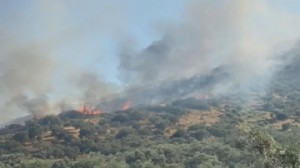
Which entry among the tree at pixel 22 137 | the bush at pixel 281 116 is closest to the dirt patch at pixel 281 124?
the bush at pixel 281 116

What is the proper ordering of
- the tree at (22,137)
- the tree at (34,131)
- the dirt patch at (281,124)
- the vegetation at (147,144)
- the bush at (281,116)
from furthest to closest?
1. the tree at (34,131)
2. the bush at (281,116)
3. the tree at (22,137)
4. the dirt patch at (281,124)
5. the vegetation at (147,144)

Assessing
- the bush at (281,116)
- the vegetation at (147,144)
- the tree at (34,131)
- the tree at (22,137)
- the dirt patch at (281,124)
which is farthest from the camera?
the tree at (34,131)

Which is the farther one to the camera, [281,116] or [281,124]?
[281,116]

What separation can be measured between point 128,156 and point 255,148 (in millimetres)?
98487

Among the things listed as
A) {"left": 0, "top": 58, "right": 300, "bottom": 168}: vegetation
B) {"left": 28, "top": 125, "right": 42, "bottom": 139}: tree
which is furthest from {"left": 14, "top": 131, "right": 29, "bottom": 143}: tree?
{"left": 28, "top": 125, "right": 42, "bottom": 139}: tree

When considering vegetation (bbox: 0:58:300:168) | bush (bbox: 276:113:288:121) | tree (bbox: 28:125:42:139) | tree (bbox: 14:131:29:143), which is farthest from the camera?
tree (bbox: 28:125:42:139)

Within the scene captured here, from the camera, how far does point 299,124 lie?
173 meters

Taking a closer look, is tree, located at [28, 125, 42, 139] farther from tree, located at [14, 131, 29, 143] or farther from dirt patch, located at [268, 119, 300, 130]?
dirt patch, located at [268, 119, 300, 130]

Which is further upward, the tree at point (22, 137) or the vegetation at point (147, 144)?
the tree at point (22, 137)

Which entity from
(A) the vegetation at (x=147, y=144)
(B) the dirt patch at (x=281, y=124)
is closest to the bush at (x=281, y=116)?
(A) the vegetation at (x=147, y=144)

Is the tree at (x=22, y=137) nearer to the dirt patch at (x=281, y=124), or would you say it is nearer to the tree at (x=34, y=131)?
the tree at (x=34, y=131)

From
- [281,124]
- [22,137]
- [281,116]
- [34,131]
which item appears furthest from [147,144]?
[281,116]

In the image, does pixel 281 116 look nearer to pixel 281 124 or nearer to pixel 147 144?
pixel 281 124

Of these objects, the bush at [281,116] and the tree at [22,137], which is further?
the bush at [281,116]
